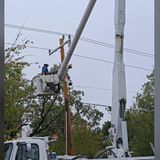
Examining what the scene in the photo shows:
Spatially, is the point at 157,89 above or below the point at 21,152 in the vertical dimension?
above

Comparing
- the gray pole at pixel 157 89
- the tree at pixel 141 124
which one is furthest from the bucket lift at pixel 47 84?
the tree at pixel 141 124

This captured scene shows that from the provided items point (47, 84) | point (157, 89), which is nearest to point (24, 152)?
point (47, 84)

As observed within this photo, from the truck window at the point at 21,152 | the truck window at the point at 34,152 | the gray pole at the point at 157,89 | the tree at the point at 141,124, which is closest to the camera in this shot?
the gray pole at the point at 157,89

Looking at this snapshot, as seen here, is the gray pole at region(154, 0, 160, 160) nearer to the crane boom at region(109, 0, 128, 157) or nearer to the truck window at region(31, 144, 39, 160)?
the truck window at region(31, 144, 39, 160)

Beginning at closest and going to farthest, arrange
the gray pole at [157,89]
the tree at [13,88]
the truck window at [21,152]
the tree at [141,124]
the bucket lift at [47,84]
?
the gray pole at [157,89], the truck window at [21,152], the bucket lift at [47,84], the tree at [13,88], the tree at [141,124]

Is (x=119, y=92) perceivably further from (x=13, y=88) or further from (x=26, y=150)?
(x=13, y=88)

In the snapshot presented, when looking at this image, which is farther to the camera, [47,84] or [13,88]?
[13,88]

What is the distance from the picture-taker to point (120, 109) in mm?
10586

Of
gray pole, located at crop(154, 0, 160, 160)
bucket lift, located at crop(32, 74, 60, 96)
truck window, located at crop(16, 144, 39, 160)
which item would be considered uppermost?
bucket lift, located at crop(32, 74, 60, 96)

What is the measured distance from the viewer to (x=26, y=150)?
8.45 metres

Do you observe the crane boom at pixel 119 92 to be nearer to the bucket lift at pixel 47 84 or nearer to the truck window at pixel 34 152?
the bucket lift at pixel 47 84

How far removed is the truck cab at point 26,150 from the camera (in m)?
8.30

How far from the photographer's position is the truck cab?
327 inches

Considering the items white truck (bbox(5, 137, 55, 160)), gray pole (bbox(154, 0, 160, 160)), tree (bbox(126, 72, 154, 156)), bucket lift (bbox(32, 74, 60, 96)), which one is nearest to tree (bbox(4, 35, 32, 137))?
bucket lift (bbox(32, 74, 60, 96))
